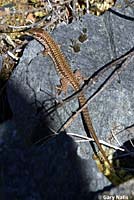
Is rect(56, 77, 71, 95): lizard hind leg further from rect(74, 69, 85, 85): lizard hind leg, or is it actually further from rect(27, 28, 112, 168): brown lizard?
rect(74, 69, 85, 85): lizard hind leg

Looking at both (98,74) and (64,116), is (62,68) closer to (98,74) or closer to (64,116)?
(98,74)

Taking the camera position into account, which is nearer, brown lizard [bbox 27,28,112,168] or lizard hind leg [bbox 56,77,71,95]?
brown lizard [bbox 27,28,112,168]

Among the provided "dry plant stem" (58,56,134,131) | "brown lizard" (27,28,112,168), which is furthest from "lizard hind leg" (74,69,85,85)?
"dry plant stem" (58,56,134,131)

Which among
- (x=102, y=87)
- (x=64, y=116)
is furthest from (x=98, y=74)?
(x=64, y=116)

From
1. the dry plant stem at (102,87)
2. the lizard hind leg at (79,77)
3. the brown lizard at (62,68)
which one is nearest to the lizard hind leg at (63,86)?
the brown lizard at (62,68)

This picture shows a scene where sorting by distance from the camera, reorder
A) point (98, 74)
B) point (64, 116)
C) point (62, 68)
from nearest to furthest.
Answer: point (64, 116), point (98, 74), point (62, 68)

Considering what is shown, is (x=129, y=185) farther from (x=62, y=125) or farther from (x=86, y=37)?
(x=86, y=37)

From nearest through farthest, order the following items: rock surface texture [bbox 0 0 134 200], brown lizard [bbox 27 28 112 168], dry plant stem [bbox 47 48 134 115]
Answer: rock surface texture [bbox 0 0 134 200], brown lizard [bbox 27 28 112 168], dry plant stem [bbox 47 48 134 115]
